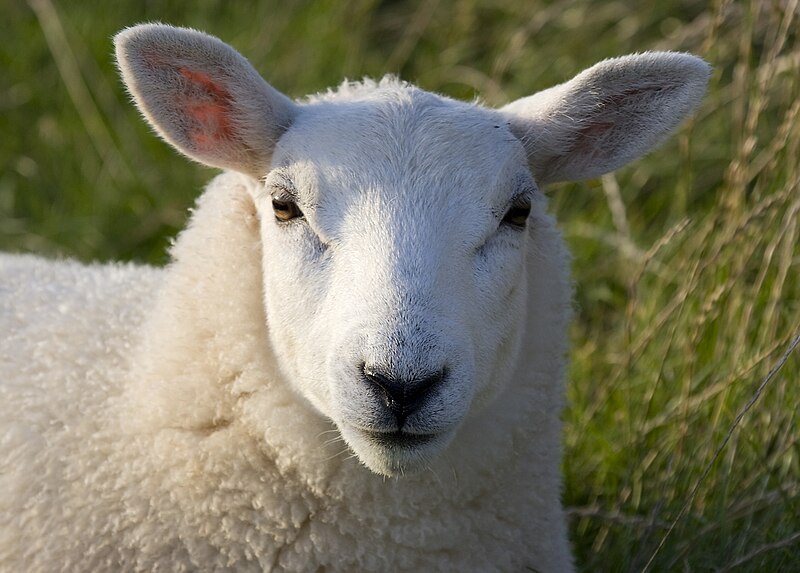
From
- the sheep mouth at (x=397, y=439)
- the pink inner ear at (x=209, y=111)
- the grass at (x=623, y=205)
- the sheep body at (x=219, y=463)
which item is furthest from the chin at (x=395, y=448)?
the pink inner ear at (x=209, y=111)

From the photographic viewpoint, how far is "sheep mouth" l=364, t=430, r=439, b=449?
8.21ft

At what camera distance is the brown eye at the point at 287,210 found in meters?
2.86

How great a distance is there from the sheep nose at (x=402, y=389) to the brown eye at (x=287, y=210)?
0.57 metres

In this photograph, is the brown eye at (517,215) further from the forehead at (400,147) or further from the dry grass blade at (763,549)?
the dry grass blade at (763,549)

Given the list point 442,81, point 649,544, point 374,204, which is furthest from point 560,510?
point 442,81

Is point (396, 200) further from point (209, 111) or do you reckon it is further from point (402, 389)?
point (209, 111)

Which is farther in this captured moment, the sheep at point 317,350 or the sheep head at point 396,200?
the sheep at point 317,350

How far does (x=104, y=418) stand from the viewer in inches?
116

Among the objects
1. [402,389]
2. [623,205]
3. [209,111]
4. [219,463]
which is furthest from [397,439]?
[623,205]

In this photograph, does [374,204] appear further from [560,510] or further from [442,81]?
[442,81]

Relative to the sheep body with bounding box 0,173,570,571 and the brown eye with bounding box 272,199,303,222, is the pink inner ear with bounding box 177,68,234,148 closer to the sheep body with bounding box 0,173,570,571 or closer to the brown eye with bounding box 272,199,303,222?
the sheep body with bounding box 0,173,570,571

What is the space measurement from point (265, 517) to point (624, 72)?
1.44 meters

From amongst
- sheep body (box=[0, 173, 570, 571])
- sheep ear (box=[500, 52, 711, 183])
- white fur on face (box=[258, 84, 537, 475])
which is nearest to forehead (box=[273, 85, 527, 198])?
white fur on face (box=[258, 84, 537, 475])

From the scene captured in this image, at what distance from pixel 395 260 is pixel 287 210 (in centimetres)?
41
